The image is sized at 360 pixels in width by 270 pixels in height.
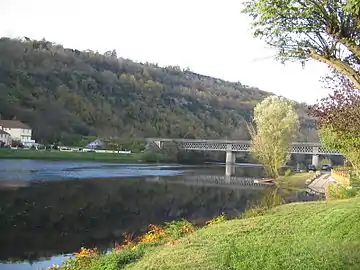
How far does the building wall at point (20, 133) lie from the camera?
88.7m

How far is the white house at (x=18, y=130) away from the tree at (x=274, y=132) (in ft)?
183

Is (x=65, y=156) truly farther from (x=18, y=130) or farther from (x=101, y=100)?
(x=101, y=100)

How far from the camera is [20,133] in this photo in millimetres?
91250

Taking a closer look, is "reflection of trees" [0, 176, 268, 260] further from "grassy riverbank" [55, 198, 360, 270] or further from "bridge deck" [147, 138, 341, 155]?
"bridge deck" [147, 138, 341, 155]

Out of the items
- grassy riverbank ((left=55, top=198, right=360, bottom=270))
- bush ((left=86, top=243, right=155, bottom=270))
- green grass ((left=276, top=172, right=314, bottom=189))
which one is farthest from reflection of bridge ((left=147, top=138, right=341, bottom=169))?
bush ((left=86, top=243, right=155, bottom=270))

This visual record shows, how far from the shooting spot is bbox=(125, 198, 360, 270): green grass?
841cm

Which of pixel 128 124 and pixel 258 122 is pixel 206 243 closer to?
pixel 258 122

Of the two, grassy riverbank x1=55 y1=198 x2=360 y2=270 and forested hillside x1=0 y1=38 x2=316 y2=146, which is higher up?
forested hillside x1=0 y1=38 x2=316 y2=146

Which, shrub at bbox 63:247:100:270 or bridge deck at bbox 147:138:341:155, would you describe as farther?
bridge deck at bbox 147:138:341:155

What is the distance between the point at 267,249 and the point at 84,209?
19.1 meters

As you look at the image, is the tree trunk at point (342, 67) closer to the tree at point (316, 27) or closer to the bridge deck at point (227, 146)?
the tree at point (316, 27)

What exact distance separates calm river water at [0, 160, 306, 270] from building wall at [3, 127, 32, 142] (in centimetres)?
4874

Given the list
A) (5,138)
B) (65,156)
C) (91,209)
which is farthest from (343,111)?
(5,138)

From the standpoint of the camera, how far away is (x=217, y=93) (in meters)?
194
